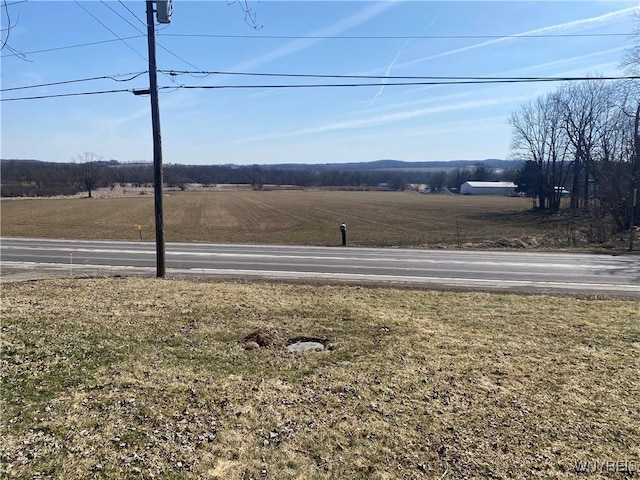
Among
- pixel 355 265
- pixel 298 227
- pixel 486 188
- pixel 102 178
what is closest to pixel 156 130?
pixel 355 265

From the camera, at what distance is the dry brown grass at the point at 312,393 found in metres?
3.92

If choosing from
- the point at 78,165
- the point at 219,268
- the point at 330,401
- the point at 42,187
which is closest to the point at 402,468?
the point at 330,401

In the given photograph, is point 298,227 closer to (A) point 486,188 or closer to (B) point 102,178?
(B) point 102,178

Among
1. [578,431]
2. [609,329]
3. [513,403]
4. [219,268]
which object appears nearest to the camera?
[578,431]

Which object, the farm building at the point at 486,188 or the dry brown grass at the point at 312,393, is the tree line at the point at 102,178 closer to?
the farm building at the point at 486,188

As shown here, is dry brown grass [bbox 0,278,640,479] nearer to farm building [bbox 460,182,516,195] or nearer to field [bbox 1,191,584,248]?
field [bbox 1,191,584,248]

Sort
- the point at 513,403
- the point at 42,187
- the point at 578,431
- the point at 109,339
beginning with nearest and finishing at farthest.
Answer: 1. the point at 578,431
2. the point at 513,403
3. the point at 109,339
4. the point at 42,187

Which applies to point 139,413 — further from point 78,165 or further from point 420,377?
point 78,165

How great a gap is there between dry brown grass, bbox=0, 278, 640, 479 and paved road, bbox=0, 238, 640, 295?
4.49 metres

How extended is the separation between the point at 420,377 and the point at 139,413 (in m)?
3.33

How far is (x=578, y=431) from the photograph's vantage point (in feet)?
14.5

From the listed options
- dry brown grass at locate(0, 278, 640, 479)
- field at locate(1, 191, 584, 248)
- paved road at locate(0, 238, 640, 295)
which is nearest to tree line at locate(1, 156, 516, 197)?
field at locate(1, 191, 584, 248)

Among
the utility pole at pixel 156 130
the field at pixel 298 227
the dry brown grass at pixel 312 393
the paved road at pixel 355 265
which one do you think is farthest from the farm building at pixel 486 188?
the dry brown grass at pixel 312 393

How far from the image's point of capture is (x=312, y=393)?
5188 millimetres
